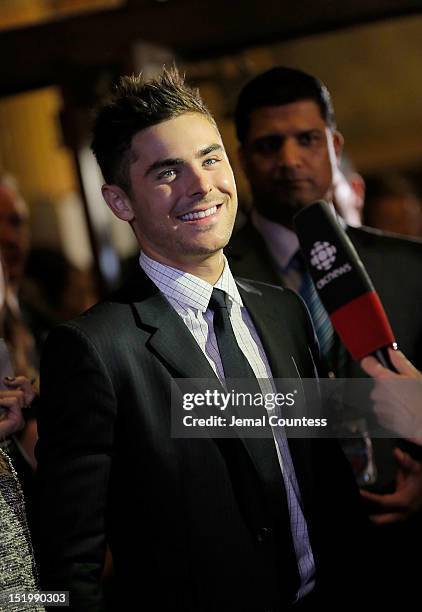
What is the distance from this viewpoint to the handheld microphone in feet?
3.91

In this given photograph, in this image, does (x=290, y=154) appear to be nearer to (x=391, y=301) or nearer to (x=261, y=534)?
(x=391, y=301)

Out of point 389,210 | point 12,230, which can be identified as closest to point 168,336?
point 12,230

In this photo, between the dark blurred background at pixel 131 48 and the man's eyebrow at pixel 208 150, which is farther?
the dark blurred background at pixel 131 48

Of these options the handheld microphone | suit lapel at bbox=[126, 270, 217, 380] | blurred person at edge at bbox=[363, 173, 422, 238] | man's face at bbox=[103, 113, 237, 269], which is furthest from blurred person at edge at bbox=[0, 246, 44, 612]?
blurred person at edge at bbox=[363, 173, 422, 238]

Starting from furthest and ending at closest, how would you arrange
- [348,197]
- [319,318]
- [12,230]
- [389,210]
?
[389,210] → [12,230] → [348,197] → [319,318]

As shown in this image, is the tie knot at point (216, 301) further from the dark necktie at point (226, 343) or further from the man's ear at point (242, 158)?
the man's ear at point (242, 158)

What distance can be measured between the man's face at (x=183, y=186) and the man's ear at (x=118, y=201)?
1 centimetres

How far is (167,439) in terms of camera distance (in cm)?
113

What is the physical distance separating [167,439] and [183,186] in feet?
1.09

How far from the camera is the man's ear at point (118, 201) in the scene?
3.95 feet

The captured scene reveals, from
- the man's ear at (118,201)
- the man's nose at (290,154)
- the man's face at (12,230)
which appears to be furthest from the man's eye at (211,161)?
the man's face at (12,230)

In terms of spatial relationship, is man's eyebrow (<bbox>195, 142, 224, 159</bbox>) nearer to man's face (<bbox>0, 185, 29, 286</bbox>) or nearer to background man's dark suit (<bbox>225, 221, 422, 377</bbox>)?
background man's dark suit (<bbox>225, 221, 422, 377</bbox>)

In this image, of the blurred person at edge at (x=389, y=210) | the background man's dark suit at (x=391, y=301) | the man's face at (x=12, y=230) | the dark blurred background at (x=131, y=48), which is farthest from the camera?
the blurred person at edge at (x=389, y=210)

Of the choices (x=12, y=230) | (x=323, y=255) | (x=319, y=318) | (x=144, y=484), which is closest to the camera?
(x=144, y=484)
